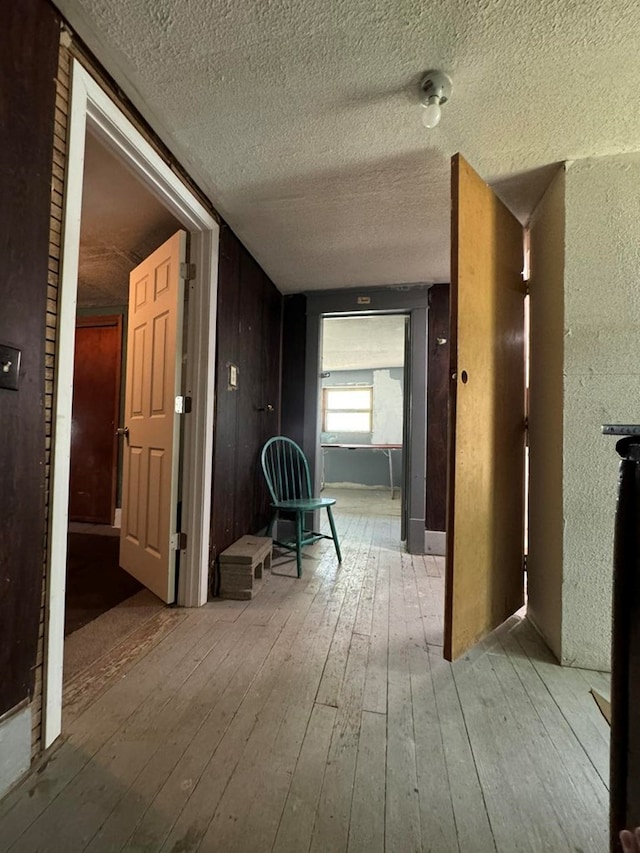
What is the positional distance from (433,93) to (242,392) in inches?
67.4

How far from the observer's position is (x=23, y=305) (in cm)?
91

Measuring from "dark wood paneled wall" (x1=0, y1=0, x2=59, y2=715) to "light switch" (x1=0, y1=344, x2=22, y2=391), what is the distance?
2 centimetres

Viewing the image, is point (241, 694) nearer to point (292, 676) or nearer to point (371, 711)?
point (292, 676)

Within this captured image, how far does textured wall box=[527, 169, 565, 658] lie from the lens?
4.94 feet

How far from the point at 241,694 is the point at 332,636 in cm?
51

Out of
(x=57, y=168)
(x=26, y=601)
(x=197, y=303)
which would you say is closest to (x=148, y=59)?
(x=57, y=168)

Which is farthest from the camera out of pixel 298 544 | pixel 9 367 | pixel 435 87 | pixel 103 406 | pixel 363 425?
pixel 363 425

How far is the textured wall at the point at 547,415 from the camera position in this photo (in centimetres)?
151

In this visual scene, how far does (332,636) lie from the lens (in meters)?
1.62

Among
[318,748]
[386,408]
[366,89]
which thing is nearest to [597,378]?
[366,89]

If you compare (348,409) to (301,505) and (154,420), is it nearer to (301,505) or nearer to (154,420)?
(301,505)

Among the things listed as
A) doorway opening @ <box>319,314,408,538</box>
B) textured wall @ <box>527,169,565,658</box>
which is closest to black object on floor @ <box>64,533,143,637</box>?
textured wall @ <box>527,169,565,658</box>

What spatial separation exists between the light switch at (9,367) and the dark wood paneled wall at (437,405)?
261 centimetres

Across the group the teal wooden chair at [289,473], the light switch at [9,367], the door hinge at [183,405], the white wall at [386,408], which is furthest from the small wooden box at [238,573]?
the white wall at [386,408]
